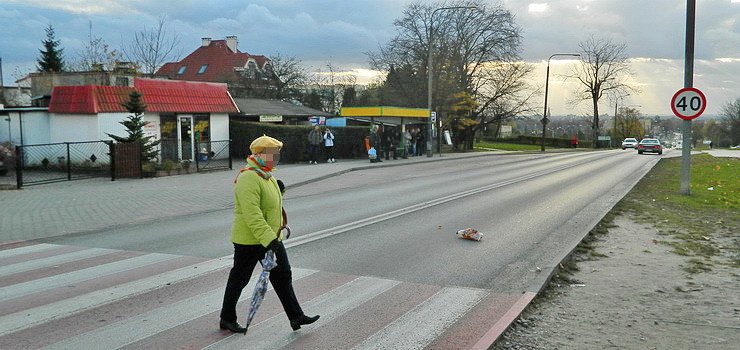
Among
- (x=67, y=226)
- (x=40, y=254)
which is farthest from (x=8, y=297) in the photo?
(x=67, y=226)

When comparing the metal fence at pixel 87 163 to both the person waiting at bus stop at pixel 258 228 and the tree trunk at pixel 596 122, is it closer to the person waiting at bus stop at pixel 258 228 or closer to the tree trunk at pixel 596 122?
the person waiting at bus stop at pixel 258 228

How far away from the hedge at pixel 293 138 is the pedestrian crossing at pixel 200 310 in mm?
20066

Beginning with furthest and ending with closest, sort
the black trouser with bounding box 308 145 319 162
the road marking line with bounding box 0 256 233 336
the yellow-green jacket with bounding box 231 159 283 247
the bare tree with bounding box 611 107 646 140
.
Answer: the bare tree with bounding box 611 107 646 140
the black trouser with bounding box 308 145 319 162
the road marking line with bounding box 0 256 233 336
the yellow-green jacket with bounding box 231 159 283 247

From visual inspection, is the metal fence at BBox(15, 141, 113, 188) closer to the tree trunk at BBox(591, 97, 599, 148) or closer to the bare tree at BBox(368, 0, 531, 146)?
the bare tree at BBox(368, 0, 531, 146)

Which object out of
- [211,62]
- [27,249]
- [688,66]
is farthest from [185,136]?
[211,62]

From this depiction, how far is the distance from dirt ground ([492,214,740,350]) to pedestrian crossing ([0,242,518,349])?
45cm

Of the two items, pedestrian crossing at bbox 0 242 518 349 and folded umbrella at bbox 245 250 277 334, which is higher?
folded umbrella at bbox 245 250 277 334

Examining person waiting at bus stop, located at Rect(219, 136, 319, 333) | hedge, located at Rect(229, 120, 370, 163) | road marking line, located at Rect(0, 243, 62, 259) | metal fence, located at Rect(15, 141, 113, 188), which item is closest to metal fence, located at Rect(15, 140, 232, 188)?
metal fence, located at Rect(15, 141, 113, 188)

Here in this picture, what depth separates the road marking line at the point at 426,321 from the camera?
16.0 ft

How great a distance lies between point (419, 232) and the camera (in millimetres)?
10047

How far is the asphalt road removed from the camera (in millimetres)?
7523

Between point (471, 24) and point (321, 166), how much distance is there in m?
28.6

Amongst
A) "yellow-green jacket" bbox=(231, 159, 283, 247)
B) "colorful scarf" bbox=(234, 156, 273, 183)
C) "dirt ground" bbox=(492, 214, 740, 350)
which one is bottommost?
"dirt ground" bbox=(492, 214, 740, 350)

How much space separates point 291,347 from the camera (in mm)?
4766
